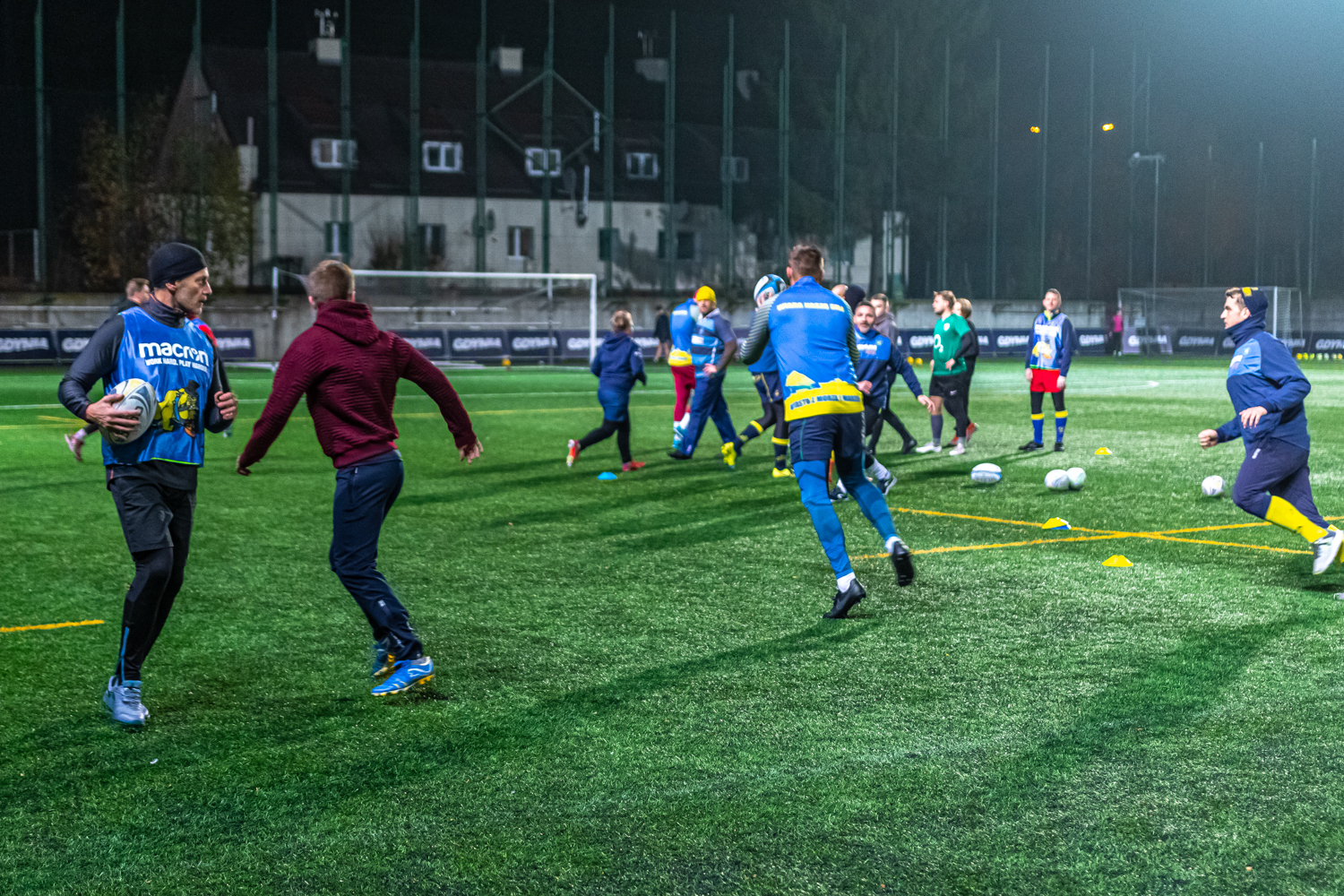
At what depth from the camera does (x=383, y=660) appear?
632 centimetres

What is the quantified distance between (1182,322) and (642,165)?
22.8 meters

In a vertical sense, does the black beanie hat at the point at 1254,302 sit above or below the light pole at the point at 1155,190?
below

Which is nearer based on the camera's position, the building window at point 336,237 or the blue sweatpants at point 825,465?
the blue sweatpants at point 825,465

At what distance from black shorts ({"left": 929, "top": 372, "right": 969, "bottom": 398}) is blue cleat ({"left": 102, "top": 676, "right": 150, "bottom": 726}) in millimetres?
12246

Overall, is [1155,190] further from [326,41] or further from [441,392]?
[441,392]

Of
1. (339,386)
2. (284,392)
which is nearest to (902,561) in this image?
(339,386)

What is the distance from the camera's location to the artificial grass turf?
4215 millimetres

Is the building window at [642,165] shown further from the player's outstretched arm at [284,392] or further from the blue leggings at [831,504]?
the player's outstretched arm at [284,392]

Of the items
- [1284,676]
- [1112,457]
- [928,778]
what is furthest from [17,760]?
[1112,457]

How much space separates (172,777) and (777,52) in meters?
53.8

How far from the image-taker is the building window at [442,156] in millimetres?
49156

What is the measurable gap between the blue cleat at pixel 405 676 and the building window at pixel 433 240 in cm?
4287

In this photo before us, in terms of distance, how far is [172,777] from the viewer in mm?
4992

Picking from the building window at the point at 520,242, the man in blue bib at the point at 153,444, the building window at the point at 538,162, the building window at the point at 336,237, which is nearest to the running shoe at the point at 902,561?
the man in blue bib at the point at 153,444
